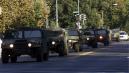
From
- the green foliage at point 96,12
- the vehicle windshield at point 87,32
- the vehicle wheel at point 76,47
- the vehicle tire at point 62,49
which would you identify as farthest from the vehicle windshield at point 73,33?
the green foliage at point 96,12

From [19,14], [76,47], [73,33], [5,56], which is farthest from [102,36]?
[5,56]

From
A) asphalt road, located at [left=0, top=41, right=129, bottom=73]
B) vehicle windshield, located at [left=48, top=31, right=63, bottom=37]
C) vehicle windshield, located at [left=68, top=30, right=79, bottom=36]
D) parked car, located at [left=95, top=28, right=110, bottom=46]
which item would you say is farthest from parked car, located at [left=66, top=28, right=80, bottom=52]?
parked car, located at [left=95, top=28, right=110, bottom=46]

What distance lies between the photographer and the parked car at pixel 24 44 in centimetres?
3091

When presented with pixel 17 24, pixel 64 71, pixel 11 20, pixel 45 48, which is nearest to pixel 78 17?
pixel 17 24

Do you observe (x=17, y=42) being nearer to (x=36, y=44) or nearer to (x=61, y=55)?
(x=36, y=44)

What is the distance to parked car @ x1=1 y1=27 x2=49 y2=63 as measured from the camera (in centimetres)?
3091

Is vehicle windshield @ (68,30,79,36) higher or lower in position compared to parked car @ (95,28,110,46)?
higher

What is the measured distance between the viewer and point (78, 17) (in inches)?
3113

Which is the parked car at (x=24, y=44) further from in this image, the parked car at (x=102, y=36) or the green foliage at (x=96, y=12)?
the green foliage at (x=96, y=12)

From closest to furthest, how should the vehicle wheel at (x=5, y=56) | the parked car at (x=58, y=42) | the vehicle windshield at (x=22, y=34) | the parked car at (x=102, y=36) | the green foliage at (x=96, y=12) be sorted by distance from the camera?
1. the vehicle wheel at (x=5, y=56)
2. the vehicle windshield at (x=22, y=34)
3. the parked car at (x=58, y=42)
4. the parked car at (x=102, y=36)
5. the green foliage at (x=96, y=12)

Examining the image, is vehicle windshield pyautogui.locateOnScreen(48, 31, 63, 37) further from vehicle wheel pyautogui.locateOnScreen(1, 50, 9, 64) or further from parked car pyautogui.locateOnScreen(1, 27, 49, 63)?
vehicle wheel pyautogui.locateOnScreen(1, 50, 9, 64)

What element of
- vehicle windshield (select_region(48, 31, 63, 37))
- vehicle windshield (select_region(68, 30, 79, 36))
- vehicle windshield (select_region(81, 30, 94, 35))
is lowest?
vehicle windshield (select_region(81, 30, 94, 35))

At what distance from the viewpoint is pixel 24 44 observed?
30938 mm

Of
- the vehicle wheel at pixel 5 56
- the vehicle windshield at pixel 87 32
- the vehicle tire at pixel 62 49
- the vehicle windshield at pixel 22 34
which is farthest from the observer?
the vehicle windshield at pixel 87 32
